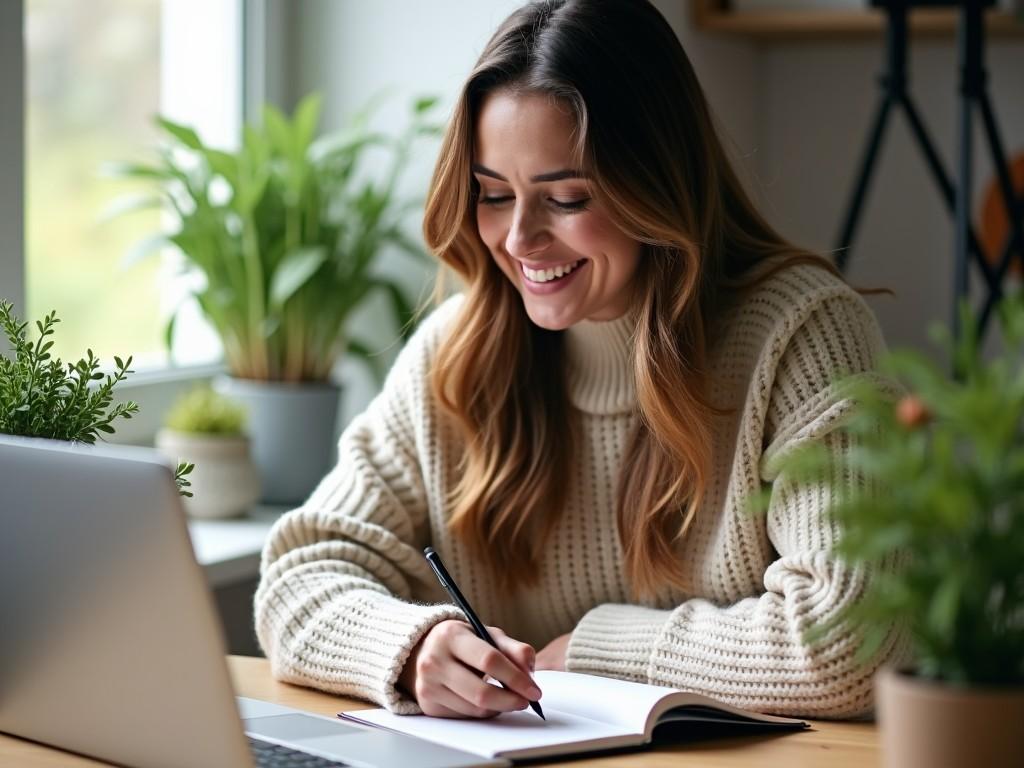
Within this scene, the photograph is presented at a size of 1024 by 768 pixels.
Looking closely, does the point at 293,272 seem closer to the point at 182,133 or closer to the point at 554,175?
the point at 182,133

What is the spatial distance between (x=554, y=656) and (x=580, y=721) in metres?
0.31

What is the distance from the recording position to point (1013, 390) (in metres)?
0.71

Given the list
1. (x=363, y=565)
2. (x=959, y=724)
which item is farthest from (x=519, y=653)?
(x=959, y=724)

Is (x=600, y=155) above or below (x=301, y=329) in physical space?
above

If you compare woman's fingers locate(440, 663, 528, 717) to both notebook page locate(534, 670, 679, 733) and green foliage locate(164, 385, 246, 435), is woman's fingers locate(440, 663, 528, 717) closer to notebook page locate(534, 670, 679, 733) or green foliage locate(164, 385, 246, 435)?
notebook page locate(534, 670, 679, 733)

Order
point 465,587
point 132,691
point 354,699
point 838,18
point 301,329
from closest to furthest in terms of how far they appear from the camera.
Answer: point 132,691, point 354,699, point 465,587, point 301,329, point 838,18

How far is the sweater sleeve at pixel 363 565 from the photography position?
1.35m

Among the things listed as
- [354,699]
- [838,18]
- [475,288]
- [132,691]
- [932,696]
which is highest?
[838,18]

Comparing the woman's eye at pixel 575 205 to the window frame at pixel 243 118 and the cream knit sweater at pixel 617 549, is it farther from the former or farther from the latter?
the window frame at pixel 243 118

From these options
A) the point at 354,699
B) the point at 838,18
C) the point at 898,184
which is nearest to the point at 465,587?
the point at 354,699

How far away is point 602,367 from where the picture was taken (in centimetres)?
166

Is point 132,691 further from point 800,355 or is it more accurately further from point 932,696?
point 800,355

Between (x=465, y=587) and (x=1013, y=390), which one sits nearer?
(x=1013, y=390)

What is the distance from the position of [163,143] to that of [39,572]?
1.51 m
